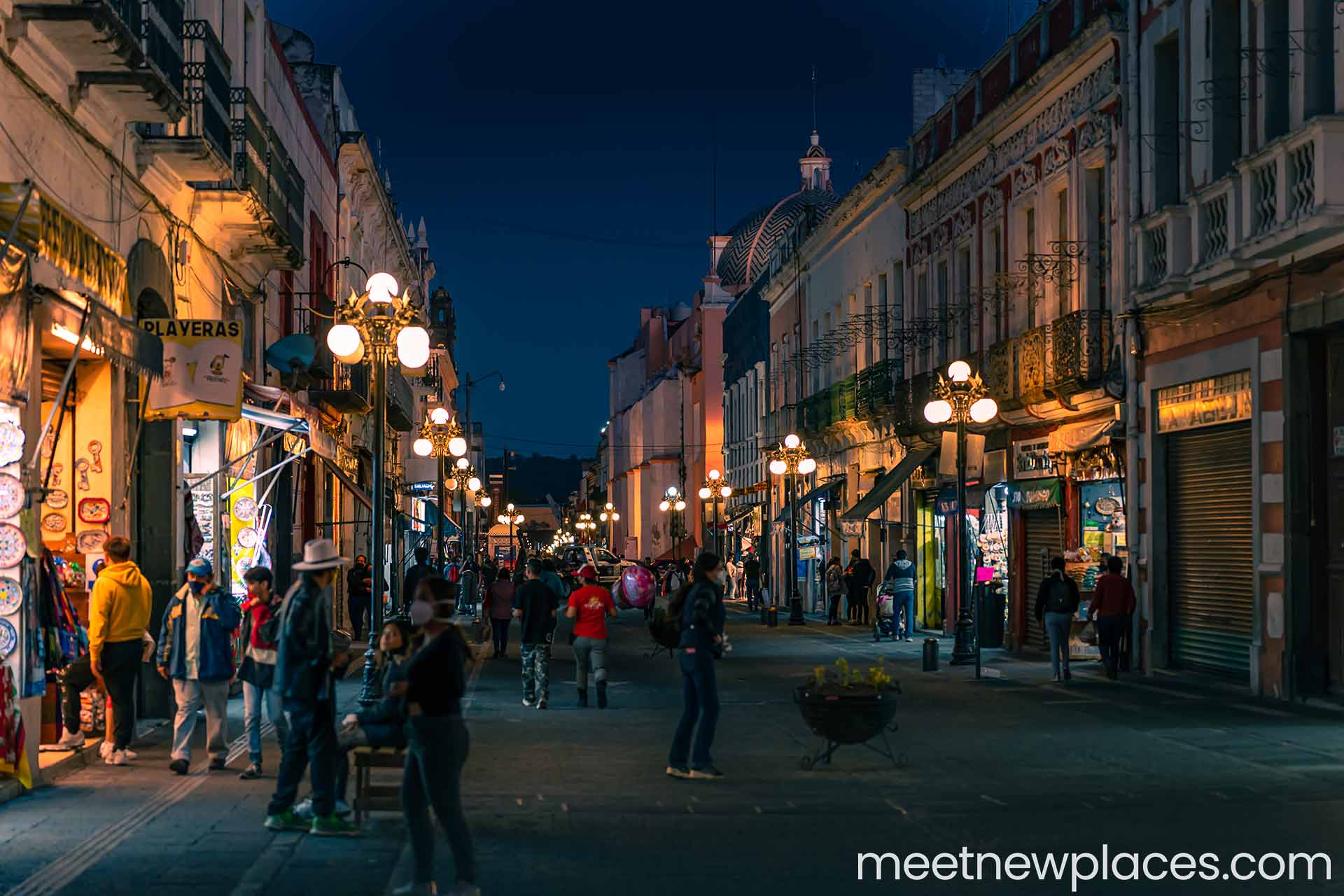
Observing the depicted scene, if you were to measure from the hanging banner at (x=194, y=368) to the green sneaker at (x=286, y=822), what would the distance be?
8.06m

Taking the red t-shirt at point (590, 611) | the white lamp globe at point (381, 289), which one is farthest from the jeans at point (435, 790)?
the red t-shirt at point (590, 611)

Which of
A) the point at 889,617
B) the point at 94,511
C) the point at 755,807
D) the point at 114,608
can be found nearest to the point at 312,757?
the point at 755,807

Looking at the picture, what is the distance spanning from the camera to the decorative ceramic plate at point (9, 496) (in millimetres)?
13250

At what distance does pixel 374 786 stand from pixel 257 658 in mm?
2991

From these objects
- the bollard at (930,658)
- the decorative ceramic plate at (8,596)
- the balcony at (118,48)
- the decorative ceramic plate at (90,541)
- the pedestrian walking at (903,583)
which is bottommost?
the bollard at (930,658)

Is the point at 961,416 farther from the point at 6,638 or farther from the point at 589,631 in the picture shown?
the point at 6,638

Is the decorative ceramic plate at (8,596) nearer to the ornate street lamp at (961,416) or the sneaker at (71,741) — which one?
the sneaker at (71,741)

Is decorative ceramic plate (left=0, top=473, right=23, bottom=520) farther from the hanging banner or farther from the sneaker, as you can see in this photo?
the hanging banner

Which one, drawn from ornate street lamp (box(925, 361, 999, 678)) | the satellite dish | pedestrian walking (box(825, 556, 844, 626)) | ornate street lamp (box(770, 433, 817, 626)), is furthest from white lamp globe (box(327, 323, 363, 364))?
pedestrian walking (box(825, 556, 844, 626))

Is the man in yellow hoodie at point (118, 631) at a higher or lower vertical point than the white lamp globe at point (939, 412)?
lower

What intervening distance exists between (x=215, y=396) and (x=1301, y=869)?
40.6 feet

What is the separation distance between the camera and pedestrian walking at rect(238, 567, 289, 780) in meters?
14.0

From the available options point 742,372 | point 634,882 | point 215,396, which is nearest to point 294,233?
point 215,396

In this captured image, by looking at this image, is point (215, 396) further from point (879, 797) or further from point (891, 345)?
point (891, 345)
